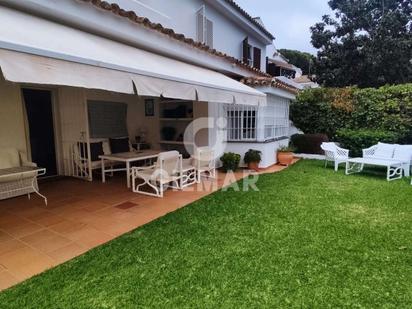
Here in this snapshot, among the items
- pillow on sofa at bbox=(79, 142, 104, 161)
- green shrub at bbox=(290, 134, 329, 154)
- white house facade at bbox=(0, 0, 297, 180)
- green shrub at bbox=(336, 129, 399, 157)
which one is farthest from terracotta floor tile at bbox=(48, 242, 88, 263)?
green shrub at bbox=(290, 134, 329, 154)

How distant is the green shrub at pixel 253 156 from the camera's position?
15062mm

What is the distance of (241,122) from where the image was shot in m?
15.8

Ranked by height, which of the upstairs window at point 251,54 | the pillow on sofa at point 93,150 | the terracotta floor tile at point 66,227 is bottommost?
the terracotta floor tile at point 66,227

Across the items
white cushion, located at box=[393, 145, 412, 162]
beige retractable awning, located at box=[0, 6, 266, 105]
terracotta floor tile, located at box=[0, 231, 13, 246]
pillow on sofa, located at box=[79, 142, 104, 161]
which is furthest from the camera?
white cushion, located at box=[393, 145, 412, 162]

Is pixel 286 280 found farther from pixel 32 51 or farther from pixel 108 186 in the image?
pixel 108 186

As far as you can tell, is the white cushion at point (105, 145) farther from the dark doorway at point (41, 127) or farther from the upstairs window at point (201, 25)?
the upstairs window at point (201, 25)

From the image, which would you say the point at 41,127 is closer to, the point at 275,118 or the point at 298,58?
the point at 275,118

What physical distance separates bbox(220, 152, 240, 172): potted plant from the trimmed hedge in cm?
990

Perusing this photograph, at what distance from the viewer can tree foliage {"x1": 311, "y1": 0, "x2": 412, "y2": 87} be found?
26.4m

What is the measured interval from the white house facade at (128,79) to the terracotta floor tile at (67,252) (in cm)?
350

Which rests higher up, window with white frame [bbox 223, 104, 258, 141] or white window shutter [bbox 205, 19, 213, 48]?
white window shutter [bbox 205, 19, 213, 48]

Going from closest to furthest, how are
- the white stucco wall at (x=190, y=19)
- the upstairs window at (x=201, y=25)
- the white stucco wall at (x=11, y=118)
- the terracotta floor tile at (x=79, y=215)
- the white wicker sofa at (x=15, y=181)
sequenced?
1. the terracotta floor tile at (x=79, y=215)
2. the white wicker sofa at (x=15, y=181)
3. the white stucco wall at (x=11, y=118)
4. the white stucco wall at (x=190, y=19)
5. the upstairs window at (x=201, y=25)

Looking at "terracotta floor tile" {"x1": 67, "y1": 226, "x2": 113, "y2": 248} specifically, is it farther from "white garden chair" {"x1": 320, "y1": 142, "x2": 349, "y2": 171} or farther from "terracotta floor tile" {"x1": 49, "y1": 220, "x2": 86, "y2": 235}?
"white garden chair" {"x1": 320, "y1": 142, "x2": 349, "y2": 171}

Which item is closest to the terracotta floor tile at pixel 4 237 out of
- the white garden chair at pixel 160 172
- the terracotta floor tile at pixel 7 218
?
the terracotta floor tile at pixel 7 218
